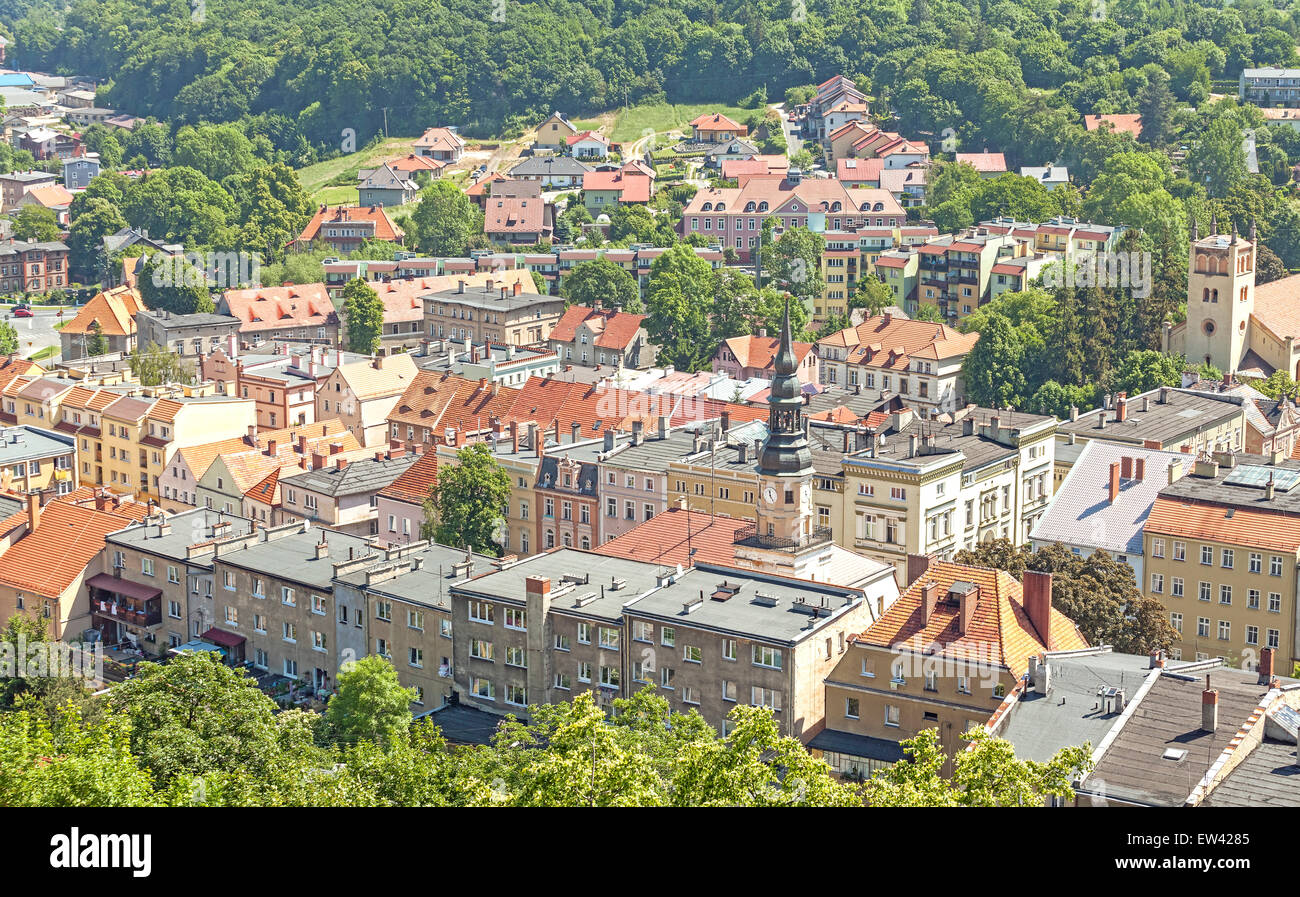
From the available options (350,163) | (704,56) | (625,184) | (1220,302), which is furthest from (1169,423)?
(350,163)

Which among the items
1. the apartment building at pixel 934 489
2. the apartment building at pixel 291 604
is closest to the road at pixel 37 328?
the apartment building at pixel 291 604

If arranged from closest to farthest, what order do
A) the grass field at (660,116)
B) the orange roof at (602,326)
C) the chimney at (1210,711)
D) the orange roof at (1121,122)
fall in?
the chimney at (1210,711) → the orange roof at (602,326) → the orange roof at (1121,122) → the grass field at (660,116)

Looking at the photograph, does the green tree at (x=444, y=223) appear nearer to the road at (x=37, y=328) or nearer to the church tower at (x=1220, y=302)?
the road at (x=37, y=328)

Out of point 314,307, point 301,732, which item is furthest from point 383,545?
point 314,307

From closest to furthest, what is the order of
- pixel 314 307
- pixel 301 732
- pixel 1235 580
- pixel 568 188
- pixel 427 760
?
pixel 427 760 < pixel 301 732 < pixel 1235 580 < pixel 314 307 < pixel 568 188

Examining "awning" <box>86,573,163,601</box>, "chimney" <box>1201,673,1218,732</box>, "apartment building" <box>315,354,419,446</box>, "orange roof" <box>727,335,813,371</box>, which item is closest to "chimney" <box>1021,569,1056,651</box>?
"chimney" <box>1201,673,1218,732</box>

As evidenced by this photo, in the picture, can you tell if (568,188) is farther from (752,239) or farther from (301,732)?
(301,732)

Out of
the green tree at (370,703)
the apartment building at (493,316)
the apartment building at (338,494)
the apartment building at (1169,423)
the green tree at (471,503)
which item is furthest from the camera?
the apartment building at (493,316)
